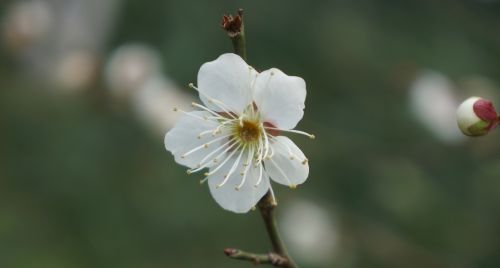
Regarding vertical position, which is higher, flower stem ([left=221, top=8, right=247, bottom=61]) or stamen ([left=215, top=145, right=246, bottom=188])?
flower stem ([left=221, top=8, right=247, bottom=61])

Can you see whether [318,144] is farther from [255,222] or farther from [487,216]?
Result: [487,216]

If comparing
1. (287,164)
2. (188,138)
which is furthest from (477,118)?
(188,138)

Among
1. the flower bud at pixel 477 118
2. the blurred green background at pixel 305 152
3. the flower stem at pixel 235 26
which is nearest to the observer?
the flower stem at pixel 235 26

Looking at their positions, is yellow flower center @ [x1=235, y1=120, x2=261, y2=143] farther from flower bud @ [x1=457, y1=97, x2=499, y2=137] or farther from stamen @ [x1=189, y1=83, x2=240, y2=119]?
flower bud @ [x1=457, y1=97, x2=499, y2=137]

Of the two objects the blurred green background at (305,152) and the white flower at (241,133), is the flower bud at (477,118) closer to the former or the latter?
the white flower at (241,133)

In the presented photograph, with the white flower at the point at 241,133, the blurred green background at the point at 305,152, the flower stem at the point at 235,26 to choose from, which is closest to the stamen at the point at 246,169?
the white flower at the point at 241,133

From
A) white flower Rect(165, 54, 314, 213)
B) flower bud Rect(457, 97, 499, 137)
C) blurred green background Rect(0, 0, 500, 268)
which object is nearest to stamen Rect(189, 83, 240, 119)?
white flower Rect(165, 54, 314, 213)
